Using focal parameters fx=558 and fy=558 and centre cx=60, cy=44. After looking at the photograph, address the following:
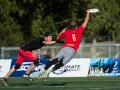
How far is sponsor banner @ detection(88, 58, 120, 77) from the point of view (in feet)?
86.3

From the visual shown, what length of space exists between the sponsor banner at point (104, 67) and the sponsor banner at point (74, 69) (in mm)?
323

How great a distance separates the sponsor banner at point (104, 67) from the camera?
26.3m

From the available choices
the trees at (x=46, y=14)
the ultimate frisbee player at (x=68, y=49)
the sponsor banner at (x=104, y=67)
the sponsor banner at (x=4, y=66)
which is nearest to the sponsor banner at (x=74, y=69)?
the sponsor banner at (x=104, y=67)

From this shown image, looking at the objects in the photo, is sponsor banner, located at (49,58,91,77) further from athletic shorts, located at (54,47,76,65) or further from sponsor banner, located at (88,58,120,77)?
athletic shorts, located at (54,47,76,65)

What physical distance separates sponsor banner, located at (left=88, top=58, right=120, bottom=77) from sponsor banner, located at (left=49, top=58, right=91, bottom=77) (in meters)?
0.32

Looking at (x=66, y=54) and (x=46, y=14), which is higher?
(x=46, y=14)

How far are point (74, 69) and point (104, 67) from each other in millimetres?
1465

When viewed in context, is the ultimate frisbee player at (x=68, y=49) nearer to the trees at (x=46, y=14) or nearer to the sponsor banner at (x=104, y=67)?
the sponsor banner at (x=104, y=67)

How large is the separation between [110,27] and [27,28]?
674 cm

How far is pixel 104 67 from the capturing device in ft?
86.9

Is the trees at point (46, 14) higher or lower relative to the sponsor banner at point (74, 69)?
higher

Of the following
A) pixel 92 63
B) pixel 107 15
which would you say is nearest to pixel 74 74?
pixel 92 63

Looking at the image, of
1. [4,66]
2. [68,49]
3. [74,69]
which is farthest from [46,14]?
[68,49]

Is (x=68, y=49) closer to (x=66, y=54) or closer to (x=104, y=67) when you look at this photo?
(x=66, y=54)
